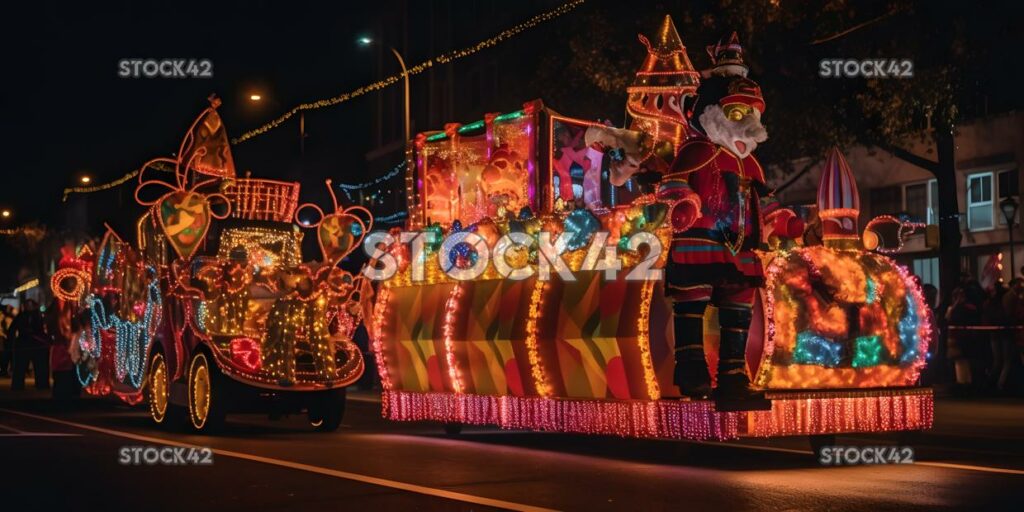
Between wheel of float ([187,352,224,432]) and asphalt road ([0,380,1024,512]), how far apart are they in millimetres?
299

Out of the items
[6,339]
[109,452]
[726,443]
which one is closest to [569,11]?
[726,443]

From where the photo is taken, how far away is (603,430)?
12.4 metres

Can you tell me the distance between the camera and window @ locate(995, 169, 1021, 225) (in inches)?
1281

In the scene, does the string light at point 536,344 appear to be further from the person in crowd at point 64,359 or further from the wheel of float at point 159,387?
the person in crowd at point 64,359

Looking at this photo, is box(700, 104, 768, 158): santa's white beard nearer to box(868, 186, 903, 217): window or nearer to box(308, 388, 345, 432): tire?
box(308, 388, 345, 432): tire

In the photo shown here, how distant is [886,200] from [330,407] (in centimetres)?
2318

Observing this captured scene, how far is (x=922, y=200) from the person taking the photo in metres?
35.4

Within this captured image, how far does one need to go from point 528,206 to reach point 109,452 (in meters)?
4.57

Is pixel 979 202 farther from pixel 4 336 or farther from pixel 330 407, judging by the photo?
pixel 4 336

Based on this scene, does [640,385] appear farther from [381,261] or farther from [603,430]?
[381,261]

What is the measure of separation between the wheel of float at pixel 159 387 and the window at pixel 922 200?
72.0ft

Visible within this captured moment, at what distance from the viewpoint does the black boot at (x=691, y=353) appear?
1134cm

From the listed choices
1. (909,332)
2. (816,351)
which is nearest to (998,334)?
(909,332)

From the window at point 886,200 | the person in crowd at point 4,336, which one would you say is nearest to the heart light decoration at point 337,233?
the person in crowd at point 4,336
